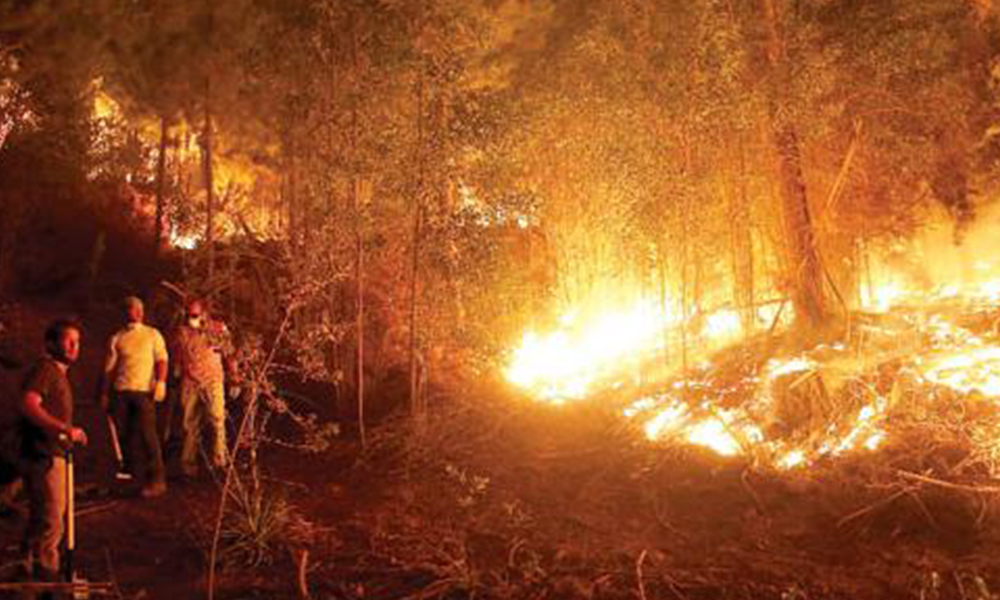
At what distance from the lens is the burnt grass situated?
19.3 feet

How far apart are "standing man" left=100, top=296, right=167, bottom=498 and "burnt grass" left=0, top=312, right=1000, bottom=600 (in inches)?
15.1

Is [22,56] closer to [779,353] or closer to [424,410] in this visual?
[424,410]

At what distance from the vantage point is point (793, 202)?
1086 cm

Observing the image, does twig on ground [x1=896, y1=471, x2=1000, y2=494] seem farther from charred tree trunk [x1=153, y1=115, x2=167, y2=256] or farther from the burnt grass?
charred tree trunk [x1=153, y1=115, x2=167, y2=256]

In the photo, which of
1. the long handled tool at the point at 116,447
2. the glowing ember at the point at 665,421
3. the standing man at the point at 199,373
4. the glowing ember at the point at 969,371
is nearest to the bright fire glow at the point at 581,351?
the glowing ember at the point at 665,421

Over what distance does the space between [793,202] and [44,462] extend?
358 inches

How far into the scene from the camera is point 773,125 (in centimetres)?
1063

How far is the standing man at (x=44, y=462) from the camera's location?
487cm

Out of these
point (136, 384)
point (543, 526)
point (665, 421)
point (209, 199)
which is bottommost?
point (543, 526)

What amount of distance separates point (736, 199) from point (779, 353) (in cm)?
217

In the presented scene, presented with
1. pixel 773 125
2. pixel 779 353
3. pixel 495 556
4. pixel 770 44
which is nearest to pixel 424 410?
pixel 495 556

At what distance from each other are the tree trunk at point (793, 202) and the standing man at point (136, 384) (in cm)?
773

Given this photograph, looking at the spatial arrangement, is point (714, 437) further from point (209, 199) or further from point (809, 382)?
point (209, 199)

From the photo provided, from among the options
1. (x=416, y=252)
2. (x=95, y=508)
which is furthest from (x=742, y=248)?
(x=95, y=508)
